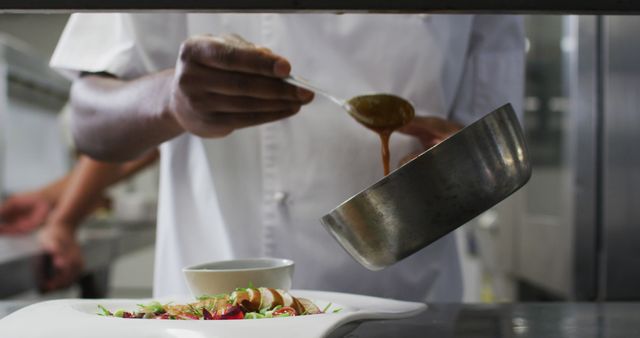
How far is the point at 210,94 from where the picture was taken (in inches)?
37.4

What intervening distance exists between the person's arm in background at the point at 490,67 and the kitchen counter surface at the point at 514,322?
0.49 m

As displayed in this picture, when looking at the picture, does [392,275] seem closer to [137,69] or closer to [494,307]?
[494,307]

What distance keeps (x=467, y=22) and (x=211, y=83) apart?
1.88 feet

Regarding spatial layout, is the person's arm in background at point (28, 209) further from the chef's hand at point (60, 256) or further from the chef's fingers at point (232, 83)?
the chef's fingers at point (232, 83)

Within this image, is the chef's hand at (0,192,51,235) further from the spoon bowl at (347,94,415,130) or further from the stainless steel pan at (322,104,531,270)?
the stainless steel pan at (322,104,531,270)

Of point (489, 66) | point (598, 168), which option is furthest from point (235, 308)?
point (598, 168)

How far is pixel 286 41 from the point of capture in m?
1.25

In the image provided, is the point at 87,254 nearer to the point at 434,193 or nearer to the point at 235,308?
the point at 235,308

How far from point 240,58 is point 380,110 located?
0.20 meters

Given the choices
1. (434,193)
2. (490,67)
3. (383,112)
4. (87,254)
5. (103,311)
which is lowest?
(87,254)

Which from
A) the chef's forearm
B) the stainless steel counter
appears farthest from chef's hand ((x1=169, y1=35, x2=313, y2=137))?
the stainless steel counter

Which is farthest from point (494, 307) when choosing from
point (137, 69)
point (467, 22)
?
point (137, 69)

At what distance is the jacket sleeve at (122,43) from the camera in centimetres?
125

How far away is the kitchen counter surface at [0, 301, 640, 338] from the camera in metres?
0.75
